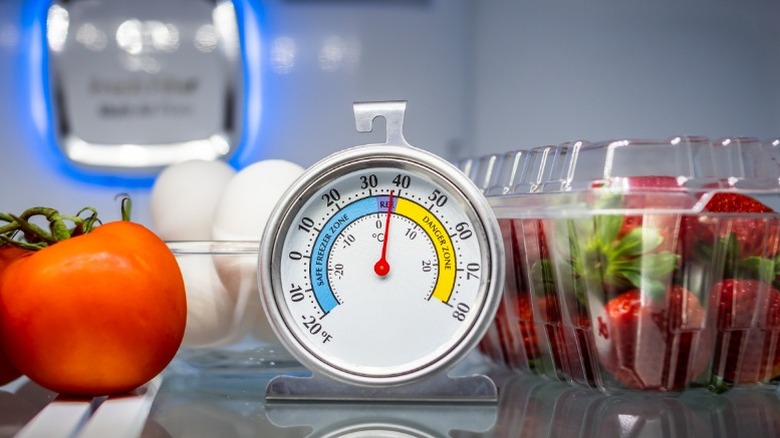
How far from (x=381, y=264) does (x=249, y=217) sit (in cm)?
20

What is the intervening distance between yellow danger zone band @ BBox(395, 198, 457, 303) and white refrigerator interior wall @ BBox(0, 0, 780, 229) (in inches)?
25.8

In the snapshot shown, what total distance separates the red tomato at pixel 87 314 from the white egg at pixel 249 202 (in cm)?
12

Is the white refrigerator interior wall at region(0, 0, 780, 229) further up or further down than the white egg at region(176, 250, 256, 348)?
further up

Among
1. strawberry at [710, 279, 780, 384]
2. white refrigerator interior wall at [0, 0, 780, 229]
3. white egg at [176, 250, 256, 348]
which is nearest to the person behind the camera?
strawberry at [710, 279, 780, 384]

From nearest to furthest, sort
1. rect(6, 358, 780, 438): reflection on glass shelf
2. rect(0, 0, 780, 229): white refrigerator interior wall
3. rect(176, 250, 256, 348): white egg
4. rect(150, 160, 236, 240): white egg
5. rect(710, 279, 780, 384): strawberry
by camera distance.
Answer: rect(6, 358, 780, 438): reflection on glass shelf, rect(710, 279, 780, 384): strawberry, rect(176, 250, 256, 348): white egg, rect(150, 160, 236, 240): white egg, rect(0, 0, 780, 229): white refrigerator interior wall

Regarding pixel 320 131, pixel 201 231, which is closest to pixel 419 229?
pixel 201 231

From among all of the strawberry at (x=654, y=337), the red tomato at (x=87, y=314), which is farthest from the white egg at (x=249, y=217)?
the strawberry at (x=654, y=337)

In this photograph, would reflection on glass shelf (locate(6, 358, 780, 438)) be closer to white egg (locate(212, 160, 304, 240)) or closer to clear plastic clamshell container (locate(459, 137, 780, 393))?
clear plastic clamshell container (locate(459, 137, 780, 393))

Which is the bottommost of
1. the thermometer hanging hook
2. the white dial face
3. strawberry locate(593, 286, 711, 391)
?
strawberry locate(593, 286, 711, 391)

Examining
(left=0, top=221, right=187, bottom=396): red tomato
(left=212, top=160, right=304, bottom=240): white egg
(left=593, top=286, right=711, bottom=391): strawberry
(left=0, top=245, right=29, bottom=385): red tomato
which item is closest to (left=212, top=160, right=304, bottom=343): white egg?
(left=212, top=160, right=304, bottom=240): white egg

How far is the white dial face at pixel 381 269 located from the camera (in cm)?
76

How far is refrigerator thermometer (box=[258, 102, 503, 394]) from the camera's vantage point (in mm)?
754

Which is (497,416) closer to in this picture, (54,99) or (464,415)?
(464,415)

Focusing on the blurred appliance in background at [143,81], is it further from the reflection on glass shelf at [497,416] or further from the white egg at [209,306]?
the reflection on glass shelf at [497,416]
